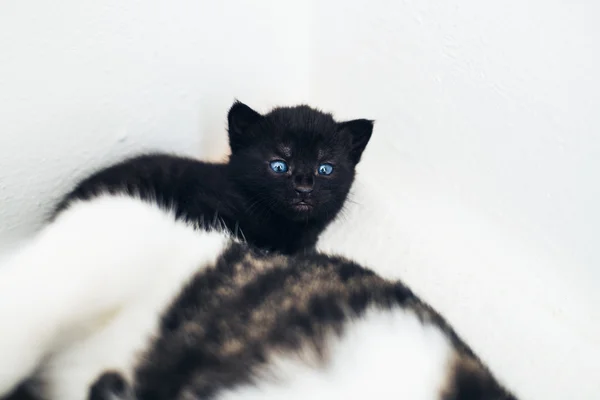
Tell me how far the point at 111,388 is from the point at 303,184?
0.64m

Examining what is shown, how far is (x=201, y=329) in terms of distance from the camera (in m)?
0.99

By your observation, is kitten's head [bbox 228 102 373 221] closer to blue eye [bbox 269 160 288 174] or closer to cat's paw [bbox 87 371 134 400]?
blue eye [bbox 269 160 288 174]

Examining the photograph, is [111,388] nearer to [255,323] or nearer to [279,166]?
[255,323]

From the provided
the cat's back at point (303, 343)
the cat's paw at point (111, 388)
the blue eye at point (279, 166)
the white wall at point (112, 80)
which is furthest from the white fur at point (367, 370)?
the white wall at point (112, 80)

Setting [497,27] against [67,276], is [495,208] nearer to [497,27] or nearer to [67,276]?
[497,27]

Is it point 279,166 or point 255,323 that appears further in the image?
point 279,166

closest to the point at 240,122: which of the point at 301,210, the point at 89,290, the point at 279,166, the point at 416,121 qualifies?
the point at 279,166

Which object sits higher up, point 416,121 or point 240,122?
point 416,121

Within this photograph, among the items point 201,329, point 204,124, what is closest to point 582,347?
point 201,329

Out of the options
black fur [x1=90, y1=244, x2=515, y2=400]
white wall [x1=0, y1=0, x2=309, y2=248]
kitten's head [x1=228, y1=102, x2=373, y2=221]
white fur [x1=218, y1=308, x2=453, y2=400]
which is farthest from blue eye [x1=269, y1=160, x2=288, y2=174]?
white fur [x1=218, y1=308, x2=453, y2=400]

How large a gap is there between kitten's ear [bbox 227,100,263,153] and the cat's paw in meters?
0.67

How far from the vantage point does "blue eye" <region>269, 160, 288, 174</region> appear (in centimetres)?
147

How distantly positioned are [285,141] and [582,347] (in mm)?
811

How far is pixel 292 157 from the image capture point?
1468 mm
